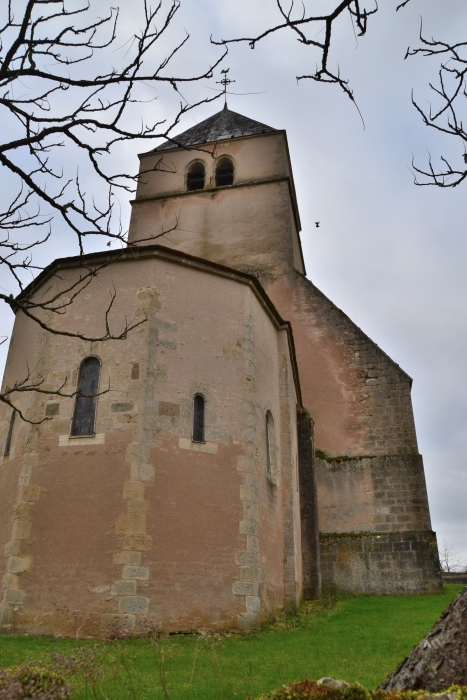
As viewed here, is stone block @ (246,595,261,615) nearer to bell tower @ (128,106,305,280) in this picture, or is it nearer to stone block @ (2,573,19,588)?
stone block @ (2,573,19,588)

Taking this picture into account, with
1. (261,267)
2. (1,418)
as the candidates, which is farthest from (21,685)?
(261,267)

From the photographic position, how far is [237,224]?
62.7 ft

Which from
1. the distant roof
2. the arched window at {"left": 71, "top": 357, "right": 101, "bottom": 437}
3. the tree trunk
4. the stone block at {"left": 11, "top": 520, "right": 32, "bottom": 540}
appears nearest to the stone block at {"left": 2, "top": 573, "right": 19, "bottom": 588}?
the stone block at {"left": 11, "top": 520, "right": 32, "bottom": 540}

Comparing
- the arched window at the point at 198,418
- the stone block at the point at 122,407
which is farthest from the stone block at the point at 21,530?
the arched window at the point at 198,418

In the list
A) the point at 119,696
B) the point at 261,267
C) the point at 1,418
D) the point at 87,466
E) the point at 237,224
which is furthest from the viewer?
the point at 237,224

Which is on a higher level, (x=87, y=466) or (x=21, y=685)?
(x=87, y=466)

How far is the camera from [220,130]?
22.6 meters

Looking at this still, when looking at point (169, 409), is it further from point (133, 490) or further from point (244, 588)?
point (244, 588)

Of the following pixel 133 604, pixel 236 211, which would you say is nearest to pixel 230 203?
pixel 236 211

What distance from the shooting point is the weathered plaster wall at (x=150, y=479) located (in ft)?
25.4

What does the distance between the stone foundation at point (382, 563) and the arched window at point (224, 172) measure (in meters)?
13.1

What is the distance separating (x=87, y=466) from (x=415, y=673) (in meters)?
6.67

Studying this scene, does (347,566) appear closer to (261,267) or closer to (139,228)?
(261,267)

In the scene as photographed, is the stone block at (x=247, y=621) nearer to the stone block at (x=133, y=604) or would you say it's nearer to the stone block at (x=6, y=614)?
the stone block at (x=133, y=604)
